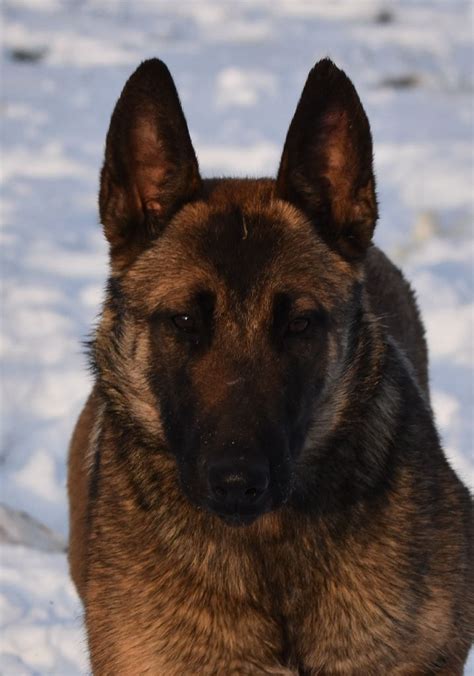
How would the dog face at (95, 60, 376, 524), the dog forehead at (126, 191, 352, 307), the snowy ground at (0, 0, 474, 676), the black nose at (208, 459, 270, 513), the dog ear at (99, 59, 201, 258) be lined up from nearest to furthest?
the black nose at (208, 459, 270, 513)
the dog face at (95, 60, 376, 524)
the dog forehead at (126, 191, 352, 307)
the dog ear at (99, 59, 201, 258)
the snowy ground at (0, 0, 474, 676)

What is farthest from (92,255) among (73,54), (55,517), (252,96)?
(73,54)

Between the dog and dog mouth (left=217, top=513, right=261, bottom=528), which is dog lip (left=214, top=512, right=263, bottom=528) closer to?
dog mouth (left=217, top=513, right=261, bottom=528)

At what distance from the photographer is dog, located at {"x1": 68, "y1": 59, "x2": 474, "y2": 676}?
3688mm

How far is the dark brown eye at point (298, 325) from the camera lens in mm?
3688

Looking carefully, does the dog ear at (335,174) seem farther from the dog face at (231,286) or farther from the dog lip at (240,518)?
the dog lip at (240,518)

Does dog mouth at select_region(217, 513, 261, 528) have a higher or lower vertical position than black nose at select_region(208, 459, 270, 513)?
lower

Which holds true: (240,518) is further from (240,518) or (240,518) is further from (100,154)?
A: (100,154)

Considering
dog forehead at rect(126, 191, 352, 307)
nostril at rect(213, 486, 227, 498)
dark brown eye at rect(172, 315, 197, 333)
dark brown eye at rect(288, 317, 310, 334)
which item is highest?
dog forehead at rect(126, 191, 352, 307)

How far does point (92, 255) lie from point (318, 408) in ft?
20.5

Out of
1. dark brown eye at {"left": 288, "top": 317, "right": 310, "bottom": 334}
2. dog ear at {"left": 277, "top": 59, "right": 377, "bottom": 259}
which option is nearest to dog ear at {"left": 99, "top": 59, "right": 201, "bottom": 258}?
dog ear at {"left": 277, "top": 59, "right": 377, "bottom": 259}

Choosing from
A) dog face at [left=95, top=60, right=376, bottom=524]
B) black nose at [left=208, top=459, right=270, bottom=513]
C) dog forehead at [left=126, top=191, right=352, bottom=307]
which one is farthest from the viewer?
dog forehead at [left=126, top=191, right=352, bottom=307]

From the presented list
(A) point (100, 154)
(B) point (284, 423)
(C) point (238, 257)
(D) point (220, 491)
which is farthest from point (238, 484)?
(A) point (100, 154)

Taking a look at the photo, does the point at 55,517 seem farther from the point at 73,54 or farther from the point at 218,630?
the point at 73,54

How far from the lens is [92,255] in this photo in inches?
388
